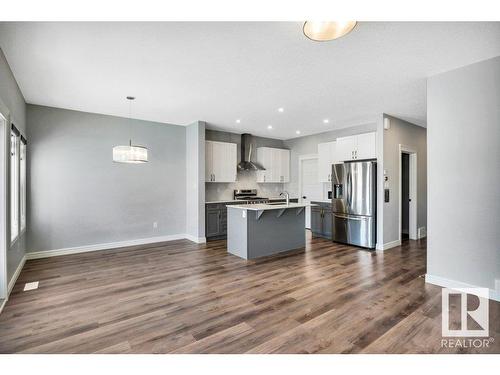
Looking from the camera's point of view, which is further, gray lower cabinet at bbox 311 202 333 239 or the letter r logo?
gray lower cabinet at bbox 311 202 333 239

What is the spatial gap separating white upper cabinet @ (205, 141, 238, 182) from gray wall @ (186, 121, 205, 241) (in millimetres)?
406

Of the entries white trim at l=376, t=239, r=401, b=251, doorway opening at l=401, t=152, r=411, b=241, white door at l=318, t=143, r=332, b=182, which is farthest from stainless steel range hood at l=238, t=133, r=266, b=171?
doorway opening at l=401, t=152, r=411, b=241

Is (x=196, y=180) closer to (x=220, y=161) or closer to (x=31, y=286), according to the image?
(x=220, y=161)

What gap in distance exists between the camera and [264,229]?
4.52 meters

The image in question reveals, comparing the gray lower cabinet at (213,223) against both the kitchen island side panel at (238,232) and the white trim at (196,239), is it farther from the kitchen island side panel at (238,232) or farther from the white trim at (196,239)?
the kitchen island side panel at (238,232)

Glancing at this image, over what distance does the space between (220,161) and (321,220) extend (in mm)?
2892

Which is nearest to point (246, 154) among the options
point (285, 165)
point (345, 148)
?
point (285, 165)

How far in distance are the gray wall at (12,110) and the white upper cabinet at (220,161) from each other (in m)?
3.32

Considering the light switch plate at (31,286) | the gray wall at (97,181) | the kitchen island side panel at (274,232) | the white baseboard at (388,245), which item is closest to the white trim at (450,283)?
the white baseboard at (388,245)

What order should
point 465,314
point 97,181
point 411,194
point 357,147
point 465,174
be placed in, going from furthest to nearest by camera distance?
point 411,194
point 357,147
point 97,181
point 465,174
point 465,314

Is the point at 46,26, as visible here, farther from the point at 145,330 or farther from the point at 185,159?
the point at 185,159

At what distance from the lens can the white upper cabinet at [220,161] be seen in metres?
6.12

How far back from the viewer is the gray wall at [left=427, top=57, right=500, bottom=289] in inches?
110

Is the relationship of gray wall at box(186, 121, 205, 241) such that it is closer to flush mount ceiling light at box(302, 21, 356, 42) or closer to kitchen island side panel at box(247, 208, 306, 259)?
kitchen island side panel at box(247, 208, 306, 259)
